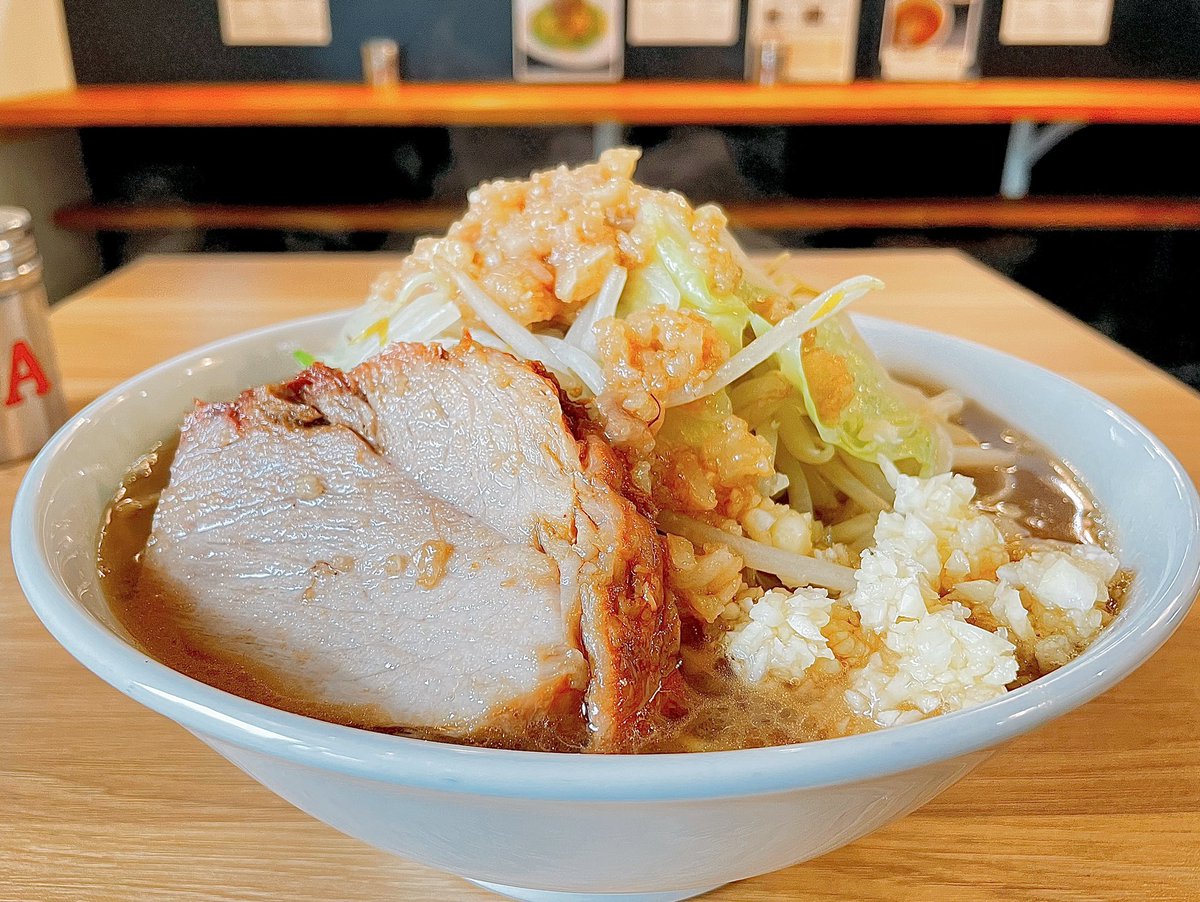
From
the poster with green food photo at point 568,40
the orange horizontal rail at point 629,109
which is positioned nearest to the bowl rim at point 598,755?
the orange horizontal rail at point 629,109

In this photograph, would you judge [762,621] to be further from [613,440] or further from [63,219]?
[63,219]

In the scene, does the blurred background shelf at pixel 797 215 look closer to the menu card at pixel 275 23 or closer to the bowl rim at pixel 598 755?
the menu card at pixel 275 23

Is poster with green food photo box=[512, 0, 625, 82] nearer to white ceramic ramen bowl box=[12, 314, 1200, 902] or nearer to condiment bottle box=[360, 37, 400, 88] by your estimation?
condiment bottle box=[360, 37, 400, 88]

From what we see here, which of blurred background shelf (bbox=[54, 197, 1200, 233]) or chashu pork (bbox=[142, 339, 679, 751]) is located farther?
blurred background shelf (bbox=[54, 197, 1200, 233])

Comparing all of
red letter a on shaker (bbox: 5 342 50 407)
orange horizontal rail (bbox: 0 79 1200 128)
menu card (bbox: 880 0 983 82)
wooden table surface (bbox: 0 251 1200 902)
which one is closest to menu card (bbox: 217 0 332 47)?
orange horizontal rail (bbox: 0 79 1200 128)

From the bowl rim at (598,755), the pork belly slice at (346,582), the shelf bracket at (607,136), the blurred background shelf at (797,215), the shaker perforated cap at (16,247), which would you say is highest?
the shaker perforated cap at (16,247)

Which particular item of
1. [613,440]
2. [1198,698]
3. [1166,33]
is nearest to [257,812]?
[613,440]
